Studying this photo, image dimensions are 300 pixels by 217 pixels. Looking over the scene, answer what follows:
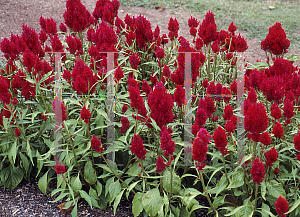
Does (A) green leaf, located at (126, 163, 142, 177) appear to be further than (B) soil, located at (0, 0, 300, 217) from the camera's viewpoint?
No

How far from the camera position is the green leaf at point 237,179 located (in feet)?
7.68

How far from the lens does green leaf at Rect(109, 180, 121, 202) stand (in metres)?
2.69

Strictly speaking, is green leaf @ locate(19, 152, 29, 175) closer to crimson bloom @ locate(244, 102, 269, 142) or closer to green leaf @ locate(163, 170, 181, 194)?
green leaf @ locate(163, 170, 181, 194)

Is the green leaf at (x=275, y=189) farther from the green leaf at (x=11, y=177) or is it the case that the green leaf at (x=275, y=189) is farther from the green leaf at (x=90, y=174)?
the green leaf at (x=11, y=177)

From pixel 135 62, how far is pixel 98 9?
1.07 meters

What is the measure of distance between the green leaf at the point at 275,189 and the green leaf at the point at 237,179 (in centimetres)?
19

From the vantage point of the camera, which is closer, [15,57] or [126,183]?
[126,183]

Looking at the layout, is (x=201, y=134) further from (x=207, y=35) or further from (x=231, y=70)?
(x=231, y=70)

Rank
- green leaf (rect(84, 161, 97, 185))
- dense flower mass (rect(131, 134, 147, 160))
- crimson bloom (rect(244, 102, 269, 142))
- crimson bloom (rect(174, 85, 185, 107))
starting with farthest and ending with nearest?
green leaf (rect(84, 161, 97, 185))
crimson bloom (rect(174, 85, 185, 107))
dense flower mass (rect(131, 134, 147, 160))
crimson bloom (rect(244, 102, 269, 142))

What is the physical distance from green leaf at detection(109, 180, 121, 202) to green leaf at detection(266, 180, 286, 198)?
1.20 m

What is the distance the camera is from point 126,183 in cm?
271

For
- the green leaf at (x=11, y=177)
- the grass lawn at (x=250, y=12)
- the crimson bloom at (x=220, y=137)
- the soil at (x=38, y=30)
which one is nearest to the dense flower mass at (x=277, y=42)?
the soil at (x=38, y=30)

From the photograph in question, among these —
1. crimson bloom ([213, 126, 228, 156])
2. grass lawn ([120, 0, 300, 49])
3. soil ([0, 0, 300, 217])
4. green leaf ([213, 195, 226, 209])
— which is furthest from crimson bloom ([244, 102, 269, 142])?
grass lawn ([120, 0, 300, 49])

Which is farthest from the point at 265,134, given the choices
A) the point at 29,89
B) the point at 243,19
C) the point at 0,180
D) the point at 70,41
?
the point at 243,19
